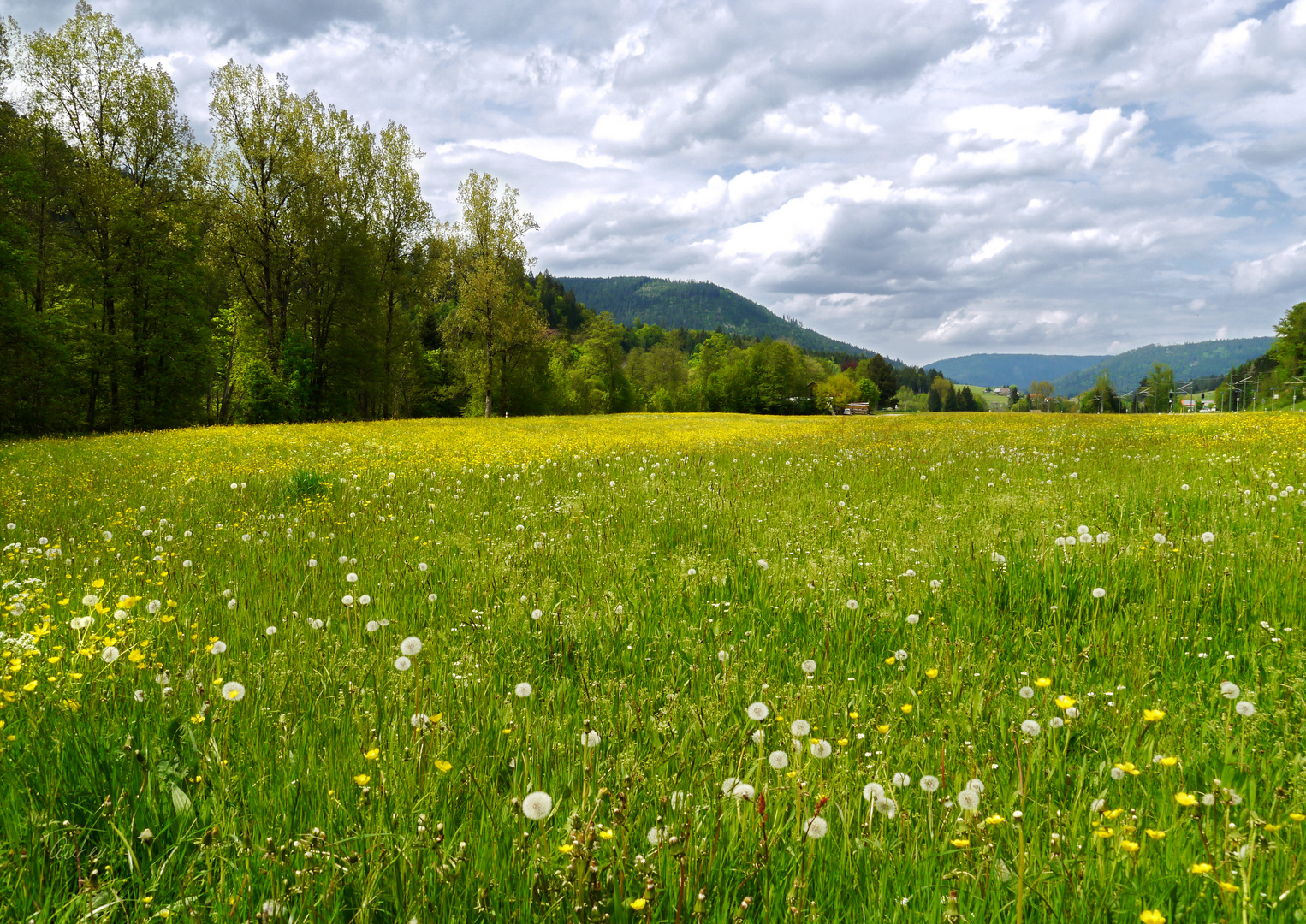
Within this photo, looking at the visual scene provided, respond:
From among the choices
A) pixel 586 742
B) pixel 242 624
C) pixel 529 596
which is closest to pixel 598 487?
pixel 529 596

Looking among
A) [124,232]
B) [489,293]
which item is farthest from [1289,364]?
[124,232]

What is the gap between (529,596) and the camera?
4.38 meters

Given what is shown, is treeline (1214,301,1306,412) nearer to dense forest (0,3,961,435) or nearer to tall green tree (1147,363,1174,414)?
tall green tree (1147,363,1174,414)

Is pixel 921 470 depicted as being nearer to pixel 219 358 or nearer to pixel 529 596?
pixel 529 596

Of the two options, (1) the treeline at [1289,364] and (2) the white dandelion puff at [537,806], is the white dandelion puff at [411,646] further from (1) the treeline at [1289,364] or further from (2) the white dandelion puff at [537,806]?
(1) the treeline at [1289,364]

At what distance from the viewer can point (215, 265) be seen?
108 ft

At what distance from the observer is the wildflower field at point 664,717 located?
1739 millimetres

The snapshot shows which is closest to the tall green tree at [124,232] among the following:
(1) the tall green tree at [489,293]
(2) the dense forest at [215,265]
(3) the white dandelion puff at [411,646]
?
(2) the dense forest at [215,265]

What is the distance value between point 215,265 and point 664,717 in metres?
40.3

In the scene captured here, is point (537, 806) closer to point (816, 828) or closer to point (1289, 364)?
point (816, 828)

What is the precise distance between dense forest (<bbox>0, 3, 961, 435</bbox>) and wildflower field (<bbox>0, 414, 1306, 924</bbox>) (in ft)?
94.3

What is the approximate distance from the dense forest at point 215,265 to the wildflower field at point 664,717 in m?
28.7

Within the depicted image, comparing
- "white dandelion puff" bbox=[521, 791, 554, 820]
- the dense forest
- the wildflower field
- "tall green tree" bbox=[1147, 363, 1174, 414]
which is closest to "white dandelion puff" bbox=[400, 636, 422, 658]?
the wildflower field

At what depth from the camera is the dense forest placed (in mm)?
26906
